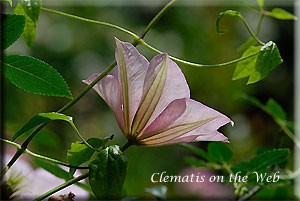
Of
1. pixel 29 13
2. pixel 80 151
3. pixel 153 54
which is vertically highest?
pixel 29 13

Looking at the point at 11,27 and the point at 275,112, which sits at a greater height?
the point at 11,27

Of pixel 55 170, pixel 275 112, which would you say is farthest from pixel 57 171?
pixel 275 112

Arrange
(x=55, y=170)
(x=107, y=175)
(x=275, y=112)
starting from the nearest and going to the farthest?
1. (x=107, y=175)
2. (x=55, y=170)
3. (x=275, y=112)

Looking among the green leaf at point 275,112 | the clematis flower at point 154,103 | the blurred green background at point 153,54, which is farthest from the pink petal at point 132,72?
the blurred green background at point 153,54

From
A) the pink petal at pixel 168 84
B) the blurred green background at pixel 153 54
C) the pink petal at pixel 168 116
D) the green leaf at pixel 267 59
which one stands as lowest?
the blurred green background at pixel 153 54

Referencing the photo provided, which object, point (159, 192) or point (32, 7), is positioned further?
point (159, 192)

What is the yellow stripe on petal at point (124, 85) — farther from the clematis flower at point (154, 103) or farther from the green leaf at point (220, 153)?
the green leaf at point (220, 153)

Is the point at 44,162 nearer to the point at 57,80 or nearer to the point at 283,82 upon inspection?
the point at 57,80

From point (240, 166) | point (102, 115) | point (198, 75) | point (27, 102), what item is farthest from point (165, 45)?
point (240, 166)

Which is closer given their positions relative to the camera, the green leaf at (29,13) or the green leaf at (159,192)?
the green leaf at (29,13)

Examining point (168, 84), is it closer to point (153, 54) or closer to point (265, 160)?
point (265, 160)
